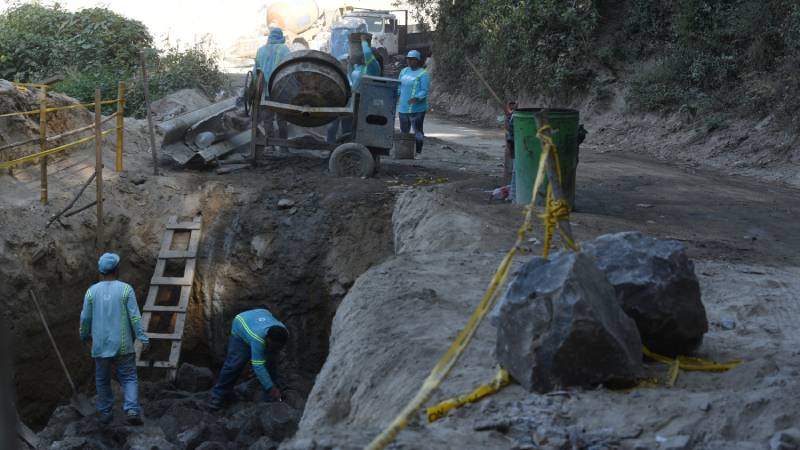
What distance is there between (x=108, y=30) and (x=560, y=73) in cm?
1046

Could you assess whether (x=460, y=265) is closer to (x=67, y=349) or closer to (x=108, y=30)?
(x=67, y=349)

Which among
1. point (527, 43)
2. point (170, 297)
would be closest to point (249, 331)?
point (170, 297)

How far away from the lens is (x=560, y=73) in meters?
21.5

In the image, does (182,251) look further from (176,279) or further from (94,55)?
(94,55)

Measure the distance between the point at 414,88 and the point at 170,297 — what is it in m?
5.36

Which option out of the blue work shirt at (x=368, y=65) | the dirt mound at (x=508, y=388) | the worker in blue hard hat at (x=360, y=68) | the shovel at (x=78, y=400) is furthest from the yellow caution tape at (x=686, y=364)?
the blue work shirt at (x=368, y=65)

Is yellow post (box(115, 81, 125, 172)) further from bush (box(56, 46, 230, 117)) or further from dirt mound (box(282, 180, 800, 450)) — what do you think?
dirt mound (box(282, 180, 800, 450))

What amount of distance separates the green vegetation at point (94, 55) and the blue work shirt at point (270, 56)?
479 centimetres

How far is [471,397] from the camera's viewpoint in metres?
4.87

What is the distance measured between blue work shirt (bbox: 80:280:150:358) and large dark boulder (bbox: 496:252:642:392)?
203 inches

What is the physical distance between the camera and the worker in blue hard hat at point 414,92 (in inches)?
589

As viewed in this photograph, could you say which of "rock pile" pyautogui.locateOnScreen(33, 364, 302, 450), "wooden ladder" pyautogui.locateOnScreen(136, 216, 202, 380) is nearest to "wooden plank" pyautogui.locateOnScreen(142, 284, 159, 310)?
"wooden ladder" pyautogui.locateOnScreen(136, 216, 202, 380)

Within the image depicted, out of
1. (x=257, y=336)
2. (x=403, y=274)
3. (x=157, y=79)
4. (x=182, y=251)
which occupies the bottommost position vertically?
(x=257, y=336)

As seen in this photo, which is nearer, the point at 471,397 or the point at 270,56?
the point at 471,397
